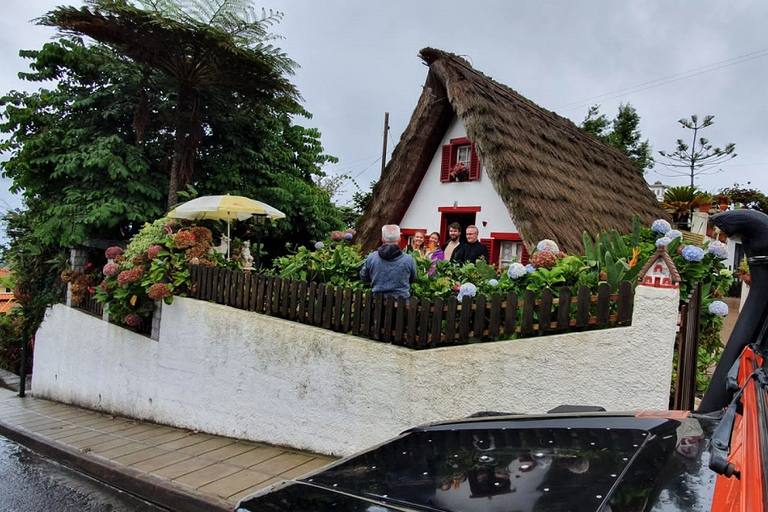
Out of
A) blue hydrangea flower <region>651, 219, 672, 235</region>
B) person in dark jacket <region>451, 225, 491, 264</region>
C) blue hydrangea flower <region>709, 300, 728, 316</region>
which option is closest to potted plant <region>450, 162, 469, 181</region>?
person in dark jacket <region>451, 225, 491, 264</region>

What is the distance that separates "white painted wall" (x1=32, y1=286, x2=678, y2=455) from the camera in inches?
142

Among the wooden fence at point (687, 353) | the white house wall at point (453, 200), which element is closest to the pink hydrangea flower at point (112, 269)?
the white house wall at point (453, 200)

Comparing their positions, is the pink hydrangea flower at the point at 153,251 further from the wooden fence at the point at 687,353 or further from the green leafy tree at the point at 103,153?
the wooden fence at the point at 687,353

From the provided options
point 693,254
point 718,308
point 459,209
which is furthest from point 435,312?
point 459,209

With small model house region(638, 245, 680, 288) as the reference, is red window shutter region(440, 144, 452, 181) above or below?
above

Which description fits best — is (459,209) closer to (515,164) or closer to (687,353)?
(515,164)

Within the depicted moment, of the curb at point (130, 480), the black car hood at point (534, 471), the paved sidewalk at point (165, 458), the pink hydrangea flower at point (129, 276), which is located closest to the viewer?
the black car hood at point (534, 471)

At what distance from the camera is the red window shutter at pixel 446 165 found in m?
10.2

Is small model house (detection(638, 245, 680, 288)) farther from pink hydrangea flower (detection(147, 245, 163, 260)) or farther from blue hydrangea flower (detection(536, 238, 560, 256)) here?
pink hydrangea flower (detection(147, 245, 163, 260))

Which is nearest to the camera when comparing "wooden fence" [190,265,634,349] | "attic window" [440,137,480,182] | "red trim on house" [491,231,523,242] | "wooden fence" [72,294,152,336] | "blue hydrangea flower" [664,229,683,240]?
"wooden fence" [190,265,634,349]

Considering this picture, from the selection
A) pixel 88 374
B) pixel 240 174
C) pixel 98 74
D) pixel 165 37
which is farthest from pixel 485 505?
pixel 98 74

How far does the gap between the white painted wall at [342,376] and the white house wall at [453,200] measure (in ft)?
17.4

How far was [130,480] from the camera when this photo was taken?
179 inches

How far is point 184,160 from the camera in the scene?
10.1 metres
